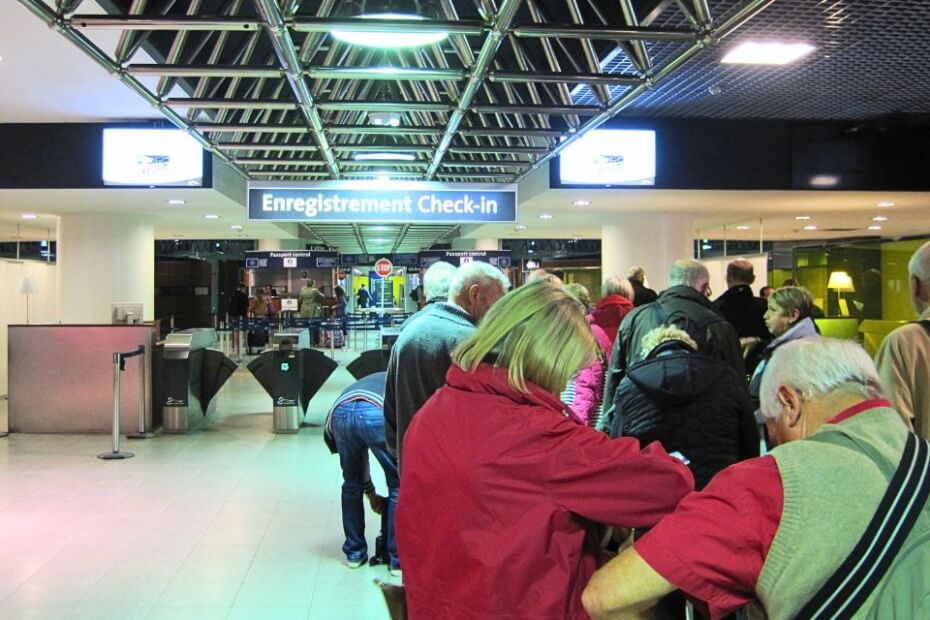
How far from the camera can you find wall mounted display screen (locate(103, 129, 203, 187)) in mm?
8211

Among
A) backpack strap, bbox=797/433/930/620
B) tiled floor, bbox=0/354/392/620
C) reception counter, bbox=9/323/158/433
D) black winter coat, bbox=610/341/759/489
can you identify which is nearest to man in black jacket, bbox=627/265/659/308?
tiled floor, bbox=0/354/392/620

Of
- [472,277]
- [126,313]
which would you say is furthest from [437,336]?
[126,313]

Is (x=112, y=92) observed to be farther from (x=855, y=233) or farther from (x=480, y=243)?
(x=480, y=243)

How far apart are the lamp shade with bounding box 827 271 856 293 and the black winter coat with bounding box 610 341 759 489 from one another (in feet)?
44.2

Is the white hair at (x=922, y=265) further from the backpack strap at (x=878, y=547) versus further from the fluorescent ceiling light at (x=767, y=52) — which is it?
the fluorescent ceiling light at (x=767, y=52)

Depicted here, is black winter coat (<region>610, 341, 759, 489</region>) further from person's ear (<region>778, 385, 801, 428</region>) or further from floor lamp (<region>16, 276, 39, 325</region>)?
floor lamp (<region>16, 276, 39, 325</region>)

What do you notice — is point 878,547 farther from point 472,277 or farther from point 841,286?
point 841,286

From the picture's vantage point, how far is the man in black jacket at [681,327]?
353 cm

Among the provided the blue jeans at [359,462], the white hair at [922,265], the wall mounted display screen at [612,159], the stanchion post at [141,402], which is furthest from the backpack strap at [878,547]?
the stanchion post at [141,402]

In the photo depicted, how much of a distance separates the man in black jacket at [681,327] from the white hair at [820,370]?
72.9 inches

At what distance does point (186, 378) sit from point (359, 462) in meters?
4.92

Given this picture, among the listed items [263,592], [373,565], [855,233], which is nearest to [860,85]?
[373,565]

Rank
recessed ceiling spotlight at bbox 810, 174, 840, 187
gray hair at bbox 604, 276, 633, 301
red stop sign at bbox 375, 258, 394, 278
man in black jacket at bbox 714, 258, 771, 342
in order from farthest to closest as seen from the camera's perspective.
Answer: red stop sign at bbox 375, 258, 394, 278
recessed ceiling spotlight at bbox 810, 174, 840, 187
gray hair at bbox 604, 276, 633, 301
man in black jacket at bbox 714, 258, 771, 342

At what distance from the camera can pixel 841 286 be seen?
48.1 ft
